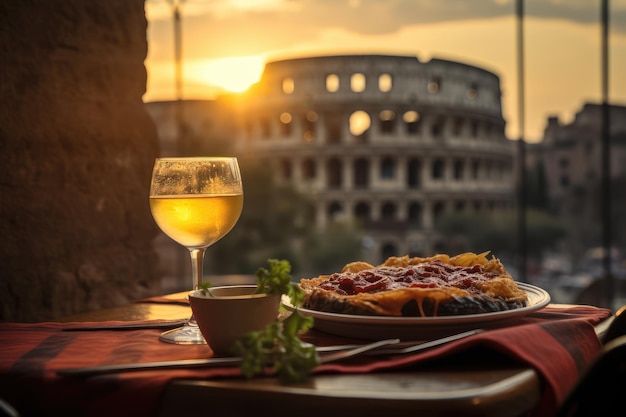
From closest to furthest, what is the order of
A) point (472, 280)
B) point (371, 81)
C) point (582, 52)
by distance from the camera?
point (472, 280) < point (371, 81) < point (582, 52)

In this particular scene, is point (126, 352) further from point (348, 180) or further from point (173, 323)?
point (348, 180)

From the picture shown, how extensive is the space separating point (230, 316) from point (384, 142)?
26364mm

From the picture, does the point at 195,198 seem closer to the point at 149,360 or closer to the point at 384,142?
the point at 149,360

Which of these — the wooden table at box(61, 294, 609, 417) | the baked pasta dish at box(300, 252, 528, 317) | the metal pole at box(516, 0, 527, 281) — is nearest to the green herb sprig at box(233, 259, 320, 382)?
the wooden table at box(61, 294, 609, 417)

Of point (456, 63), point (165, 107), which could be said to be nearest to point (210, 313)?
point (165, 107)

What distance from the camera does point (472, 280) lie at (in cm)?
73

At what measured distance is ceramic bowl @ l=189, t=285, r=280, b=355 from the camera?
0.58 m

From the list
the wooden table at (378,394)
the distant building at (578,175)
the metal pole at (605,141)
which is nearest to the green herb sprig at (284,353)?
the wooden table at (378,394)

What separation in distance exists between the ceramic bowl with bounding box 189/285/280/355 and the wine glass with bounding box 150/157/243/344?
128mm

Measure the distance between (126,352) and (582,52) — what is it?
110 feet

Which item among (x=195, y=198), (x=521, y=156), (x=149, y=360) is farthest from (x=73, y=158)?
(x=521, y=156)

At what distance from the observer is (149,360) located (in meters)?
0.58

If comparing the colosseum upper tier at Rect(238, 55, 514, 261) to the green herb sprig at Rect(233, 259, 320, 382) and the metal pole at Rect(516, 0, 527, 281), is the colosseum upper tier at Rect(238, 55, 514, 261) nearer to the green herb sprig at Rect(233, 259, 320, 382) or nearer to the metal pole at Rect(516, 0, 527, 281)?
the metal pole at Rect(516, 0, 527, 281)

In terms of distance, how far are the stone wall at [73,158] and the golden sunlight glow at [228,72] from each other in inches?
975
